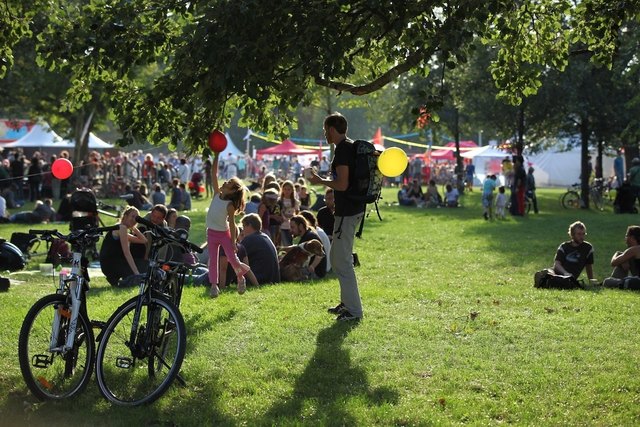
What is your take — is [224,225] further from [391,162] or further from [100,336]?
[100,336]

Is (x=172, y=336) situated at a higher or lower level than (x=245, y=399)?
higher

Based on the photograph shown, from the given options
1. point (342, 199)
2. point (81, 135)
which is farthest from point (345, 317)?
point (81, 135)

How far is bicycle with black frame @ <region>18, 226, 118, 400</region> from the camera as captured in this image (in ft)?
23.0

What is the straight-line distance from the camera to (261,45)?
26.5 ft

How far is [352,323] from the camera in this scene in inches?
395

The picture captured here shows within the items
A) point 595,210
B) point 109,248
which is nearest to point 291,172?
point 595,210

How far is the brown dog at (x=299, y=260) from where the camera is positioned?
13.8 m

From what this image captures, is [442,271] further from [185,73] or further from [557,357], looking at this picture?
[185,73]

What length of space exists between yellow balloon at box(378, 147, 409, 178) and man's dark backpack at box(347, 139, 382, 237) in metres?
0.12

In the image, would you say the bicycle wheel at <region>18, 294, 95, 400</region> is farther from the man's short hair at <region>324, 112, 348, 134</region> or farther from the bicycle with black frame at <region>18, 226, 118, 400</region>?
the man's short hair at <region>324, 112, 348, 134</region>

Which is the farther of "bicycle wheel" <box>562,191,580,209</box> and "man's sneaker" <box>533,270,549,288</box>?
"bicycle wheel" <box>562,191,580,209</box>

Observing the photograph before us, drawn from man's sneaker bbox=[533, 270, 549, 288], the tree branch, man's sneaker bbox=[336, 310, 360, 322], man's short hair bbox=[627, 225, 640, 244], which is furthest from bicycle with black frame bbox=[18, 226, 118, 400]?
man's short hair bbox=[627, 225, 640, 244]

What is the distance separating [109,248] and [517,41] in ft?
20.7

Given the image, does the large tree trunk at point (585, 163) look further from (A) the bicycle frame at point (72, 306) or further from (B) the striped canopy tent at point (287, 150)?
(A) the bicycle frame at point (72, 306)
